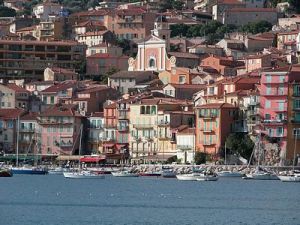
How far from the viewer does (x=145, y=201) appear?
73.6 metres

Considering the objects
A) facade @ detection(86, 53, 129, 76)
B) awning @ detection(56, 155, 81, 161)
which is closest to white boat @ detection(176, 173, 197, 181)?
awning @ detection(56, 155, 81, 161)

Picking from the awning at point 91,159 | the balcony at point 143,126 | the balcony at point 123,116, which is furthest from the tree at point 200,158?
the balcony at point 123,116

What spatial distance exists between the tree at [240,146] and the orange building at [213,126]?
3.44 feet

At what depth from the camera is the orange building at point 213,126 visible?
101 m

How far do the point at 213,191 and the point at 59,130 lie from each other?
96.6 feet

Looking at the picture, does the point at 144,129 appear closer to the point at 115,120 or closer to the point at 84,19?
the point at 115,120

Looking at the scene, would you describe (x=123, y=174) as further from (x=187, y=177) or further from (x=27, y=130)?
(x=27, y=130)

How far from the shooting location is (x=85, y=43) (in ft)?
455

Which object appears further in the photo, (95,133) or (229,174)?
(95,133)

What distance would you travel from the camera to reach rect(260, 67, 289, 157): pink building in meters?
98.1

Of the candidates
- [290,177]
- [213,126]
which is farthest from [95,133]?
[290,177]

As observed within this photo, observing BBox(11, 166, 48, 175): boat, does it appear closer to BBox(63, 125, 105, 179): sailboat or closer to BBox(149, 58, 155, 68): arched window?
BBox(63, 125, 105, 179): sailboat

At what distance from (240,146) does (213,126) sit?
3046mm

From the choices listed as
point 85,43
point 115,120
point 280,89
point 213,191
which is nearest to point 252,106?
point 280,89
